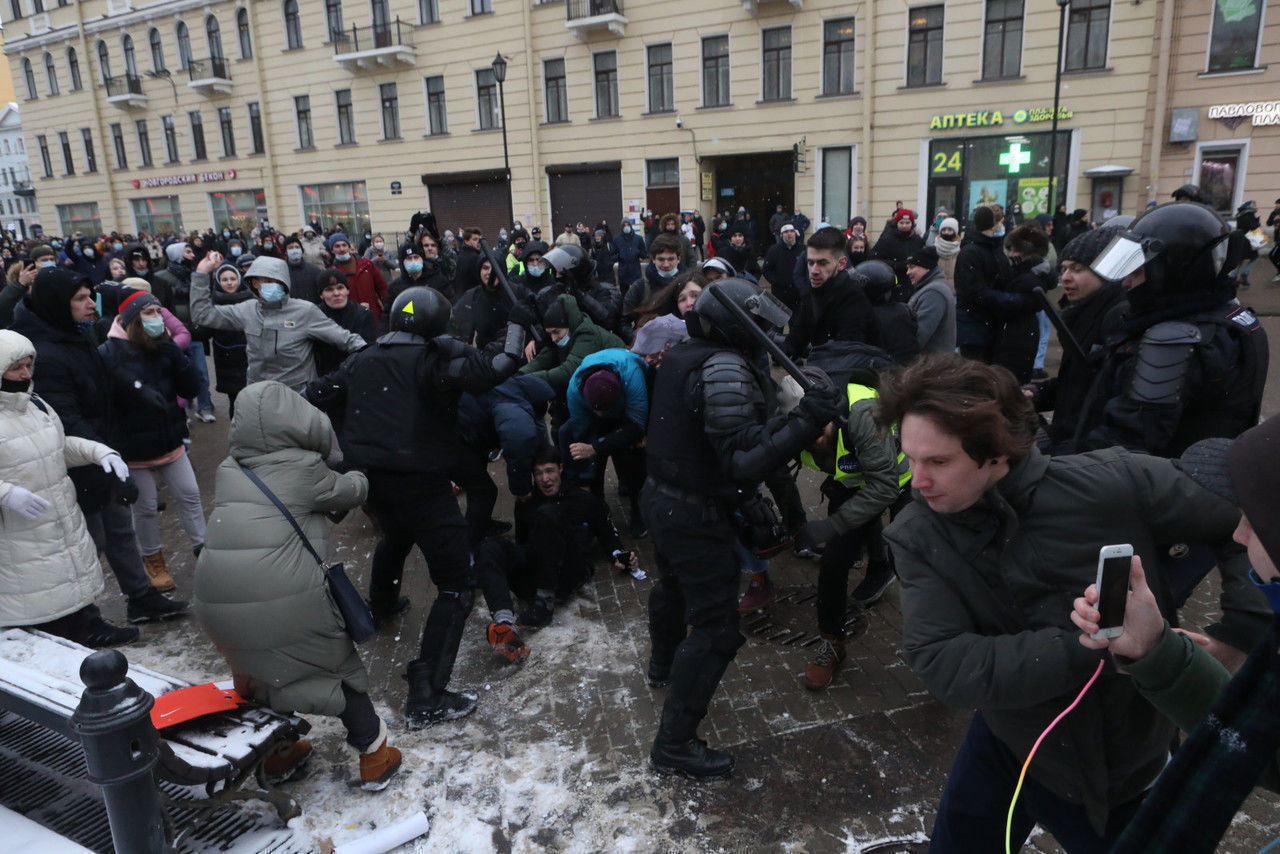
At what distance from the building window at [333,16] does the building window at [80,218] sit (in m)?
16.8

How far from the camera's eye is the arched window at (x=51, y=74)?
36.2 meters

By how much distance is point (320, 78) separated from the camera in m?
28.2

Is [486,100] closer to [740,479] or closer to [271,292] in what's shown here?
[271,292]

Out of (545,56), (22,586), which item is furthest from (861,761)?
(545,56)

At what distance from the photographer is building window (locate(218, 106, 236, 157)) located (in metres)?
31.3

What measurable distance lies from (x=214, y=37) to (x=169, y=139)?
515cm

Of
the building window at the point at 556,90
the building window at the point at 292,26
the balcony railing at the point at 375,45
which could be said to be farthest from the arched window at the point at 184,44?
the building window at the point at 556,90

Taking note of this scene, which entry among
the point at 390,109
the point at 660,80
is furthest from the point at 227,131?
the point at 660,80

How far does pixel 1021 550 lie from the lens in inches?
69.4

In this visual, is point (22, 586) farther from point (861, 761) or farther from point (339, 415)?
point (861, 761)

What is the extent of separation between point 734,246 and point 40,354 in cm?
749

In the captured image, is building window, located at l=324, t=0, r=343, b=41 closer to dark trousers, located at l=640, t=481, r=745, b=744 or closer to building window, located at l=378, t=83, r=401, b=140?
building window, located at l=378, t=83, r=401, b=140

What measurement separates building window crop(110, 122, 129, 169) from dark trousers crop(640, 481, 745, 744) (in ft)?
134

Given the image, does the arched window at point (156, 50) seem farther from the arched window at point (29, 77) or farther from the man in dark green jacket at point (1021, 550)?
the man in dark green jacket at point (1021, 550)
